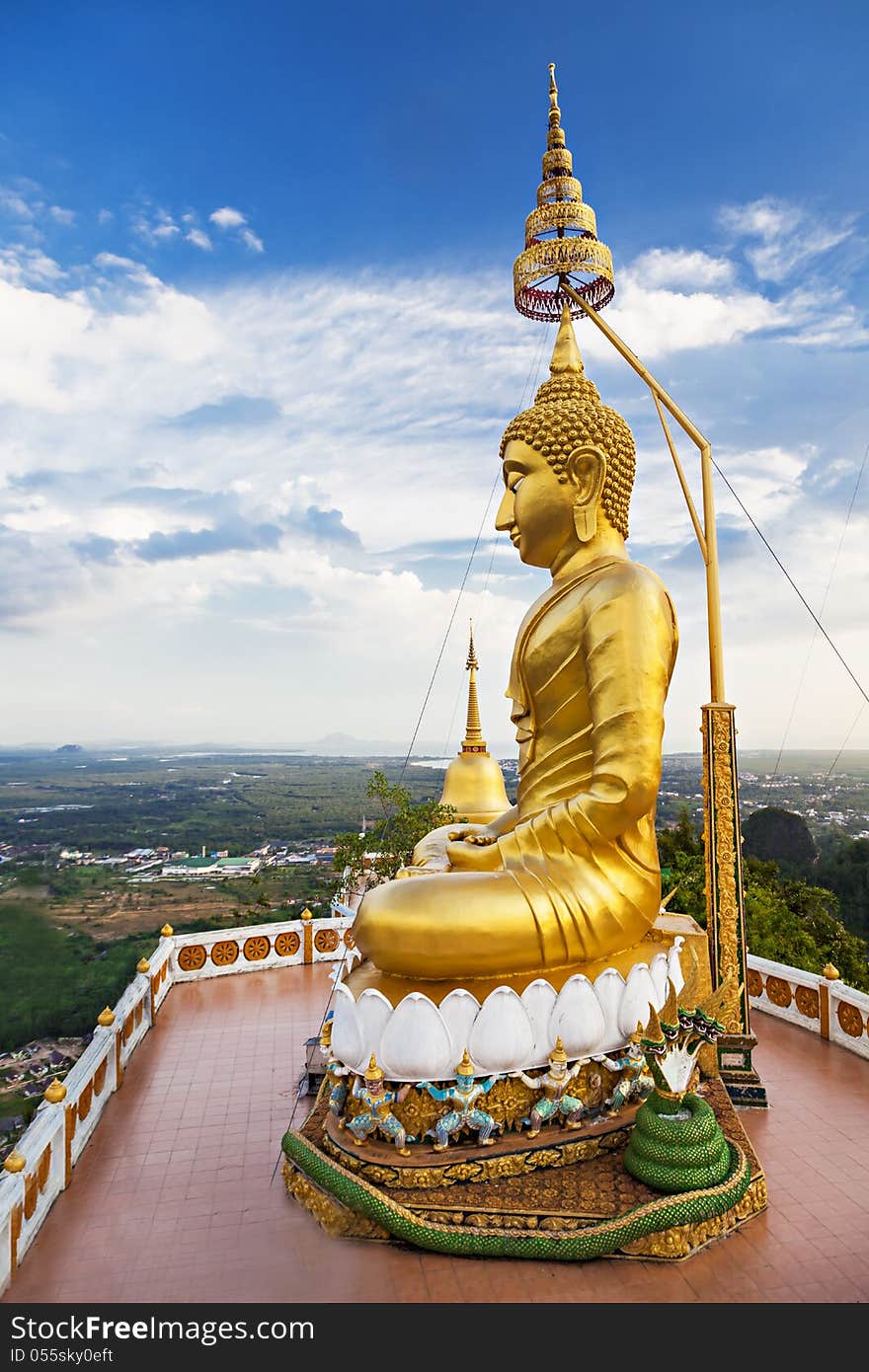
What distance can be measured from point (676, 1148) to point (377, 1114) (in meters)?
1.90

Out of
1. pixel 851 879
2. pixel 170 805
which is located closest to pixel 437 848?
pixel 851 879

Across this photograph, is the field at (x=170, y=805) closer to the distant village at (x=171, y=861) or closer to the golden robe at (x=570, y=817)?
the distant village at (x=171, y=861)

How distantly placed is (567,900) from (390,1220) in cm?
227

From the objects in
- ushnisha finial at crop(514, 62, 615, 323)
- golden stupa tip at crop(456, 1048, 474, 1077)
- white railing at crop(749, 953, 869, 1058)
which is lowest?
white railing at crop(749, 953, 869, 1058)

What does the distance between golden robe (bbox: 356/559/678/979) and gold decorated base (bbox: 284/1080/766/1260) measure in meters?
1.14

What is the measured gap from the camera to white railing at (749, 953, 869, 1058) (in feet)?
25.9

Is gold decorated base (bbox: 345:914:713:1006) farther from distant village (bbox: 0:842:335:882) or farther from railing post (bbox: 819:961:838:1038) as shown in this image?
distant village (bbox: 0:842:335:882)

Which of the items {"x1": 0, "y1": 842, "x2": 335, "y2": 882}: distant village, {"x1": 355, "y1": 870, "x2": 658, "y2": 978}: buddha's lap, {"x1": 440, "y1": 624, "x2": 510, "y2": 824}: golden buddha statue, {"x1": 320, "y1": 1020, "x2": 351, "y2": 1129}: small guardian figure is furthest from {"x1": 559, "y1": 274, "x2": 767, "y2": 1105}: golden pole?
{"x1": 0, "y1": 842, "x2": 335, "y2": 882}: distant village

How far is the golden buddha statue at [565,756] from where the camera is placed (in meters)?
5.62

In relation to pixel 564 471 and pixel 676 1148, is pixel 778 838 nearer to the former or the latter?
pixel 564 471

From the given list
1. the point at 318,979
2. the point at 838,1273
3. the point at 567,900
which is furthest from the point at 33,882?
the point at 838,1273

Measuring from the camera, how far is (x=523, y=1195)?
5113 mm

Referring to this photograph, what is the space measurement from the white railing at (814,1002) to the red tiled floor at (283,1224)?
0.24 metres
